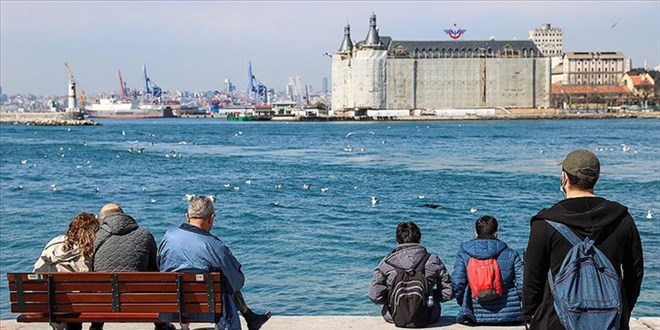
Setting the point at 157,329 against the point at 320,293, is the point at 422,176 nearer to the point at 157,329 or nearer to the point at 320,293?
the point at 320,293

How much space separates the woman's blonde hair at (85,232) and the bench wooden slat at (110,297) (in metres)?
0.42

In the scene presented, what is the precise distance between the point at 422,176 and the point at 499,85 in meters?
79.2

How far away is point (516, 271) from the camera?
5762mm

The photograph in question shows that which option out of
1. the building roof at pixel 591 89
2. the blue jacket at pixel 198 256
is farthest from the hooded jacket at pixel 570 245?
the building roof at pixel 591 89

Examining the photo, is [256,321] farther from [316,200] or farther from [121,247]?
[316,200]

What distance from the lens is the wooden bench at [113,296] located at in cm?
480

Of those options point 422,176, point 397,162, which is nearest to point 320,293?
point 422,176

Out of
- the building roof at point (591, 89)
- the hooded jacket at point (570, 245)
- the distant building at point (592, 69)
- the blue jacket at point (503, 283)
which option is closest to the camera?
the hooded jacket at point (570, 245)

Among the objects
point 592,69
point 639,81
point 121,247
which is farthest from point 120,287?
point 592,69

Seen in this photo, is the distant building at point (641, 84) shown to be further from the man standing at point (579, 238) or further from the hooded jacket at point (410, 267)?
the man standing at point (579, 238)

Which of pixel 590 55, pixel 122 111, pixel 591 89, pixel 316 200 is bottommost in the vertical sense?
pixel 316 200

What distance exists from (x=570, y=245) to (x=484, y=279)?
2.45 meters

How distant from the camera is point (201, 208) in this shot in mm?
4762

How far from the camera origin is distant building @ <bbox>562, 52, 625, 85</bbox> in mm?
147125
